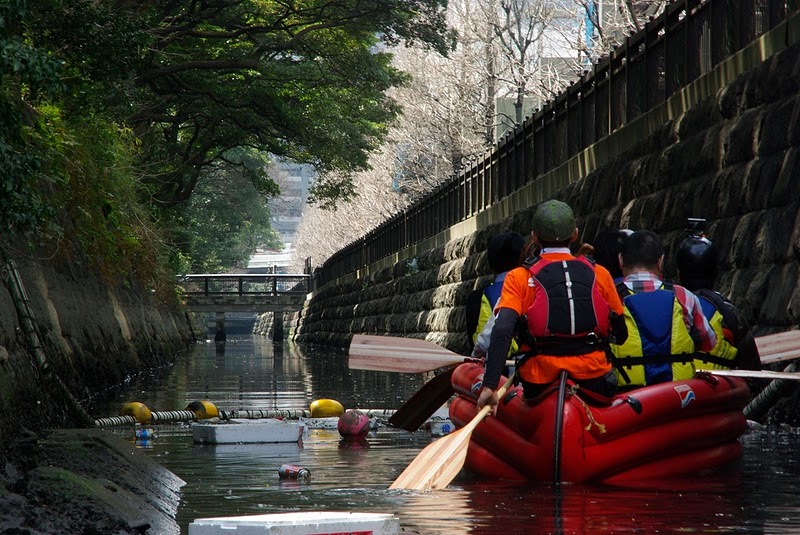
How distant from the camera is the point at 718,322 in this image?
834cm

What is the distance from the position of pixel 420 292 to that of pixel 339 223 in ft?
148

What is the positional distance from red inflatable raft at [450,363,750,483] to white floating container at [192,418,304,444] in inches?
111

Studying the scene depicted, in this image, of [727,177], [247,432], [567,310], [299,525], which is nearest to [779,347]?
[567,310]

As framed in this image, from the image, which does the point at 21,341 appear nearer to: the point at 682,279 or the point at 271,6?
the point at 682,279

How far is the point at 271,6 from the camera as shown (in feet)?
90.6

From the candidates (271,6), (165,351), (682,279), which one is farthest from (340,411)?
(165,351)

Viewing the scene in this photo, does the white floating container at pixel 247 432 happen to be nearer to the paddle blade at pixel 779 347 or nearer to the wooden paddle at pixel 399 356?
the wooden paddle at pixel 399 356

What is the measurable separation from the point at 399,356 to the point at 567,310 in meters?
2.63

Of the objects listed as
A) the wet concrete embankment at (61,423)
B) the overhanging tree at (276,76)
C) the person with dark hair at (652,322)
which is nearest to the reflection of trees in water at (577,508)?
the person with dark hair at (652,322)

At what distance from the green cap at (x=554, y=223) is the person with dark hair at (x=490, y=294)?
3.23 ft

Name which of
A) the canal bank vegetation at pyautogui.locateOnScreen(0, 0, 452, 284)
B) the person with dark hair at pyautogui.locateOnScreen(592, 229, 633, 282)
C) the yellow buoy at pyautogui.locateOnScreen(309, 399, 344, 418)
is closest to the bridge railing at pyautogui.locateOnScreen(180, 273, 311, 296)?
the canal bank vegetation at pyautogui.locateOnScreen(0, 0, 452, 284)

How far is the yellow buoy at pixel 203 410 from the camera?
506 inches

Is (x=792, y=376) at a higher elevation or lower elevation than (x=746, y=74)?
lower

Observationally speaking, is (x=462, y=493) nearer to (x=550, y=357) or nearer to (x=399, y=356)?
(x=550, y=357)
